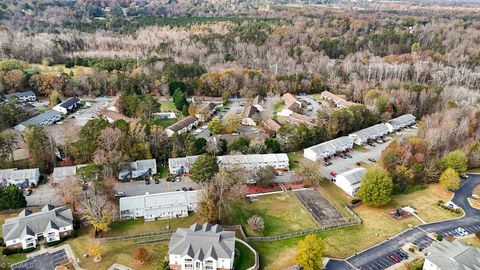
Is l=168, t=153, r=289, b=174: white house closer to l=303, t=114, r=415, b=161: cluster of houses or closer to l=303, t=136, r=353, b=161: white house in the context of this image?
l=303, t=136, r=353, b=161: white house

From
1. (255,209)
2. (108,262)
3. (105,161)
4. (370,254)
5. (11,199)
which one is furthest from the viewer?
(105,161)

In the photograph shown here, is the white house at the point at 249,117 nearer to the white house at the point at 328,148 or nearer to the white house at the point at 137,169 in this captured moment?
the white house at the point at 328,148

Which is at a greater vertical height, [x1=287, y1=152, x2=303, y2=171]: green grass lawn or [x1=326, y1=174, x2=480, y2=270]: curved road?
[x1=287, y1=152, x2=303, y2=171]: green grass lawn

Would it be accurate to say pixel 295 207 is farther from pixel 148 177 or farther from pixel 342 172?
pixel 148 177

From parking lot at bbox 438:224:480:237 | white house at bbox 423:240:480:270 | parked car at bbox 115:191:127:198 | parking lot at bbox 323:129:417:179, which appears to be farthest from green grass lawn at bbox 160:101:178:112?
white house at bbox 423:240:480:270

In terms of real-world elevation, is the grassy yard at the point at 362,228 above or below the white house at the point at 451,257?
below

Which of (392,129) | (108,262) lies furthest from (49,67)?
(392,129)

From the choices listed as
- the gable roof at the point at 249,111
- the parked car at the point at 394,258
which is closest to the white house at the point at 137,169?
the gable roof at the point at 249,111
